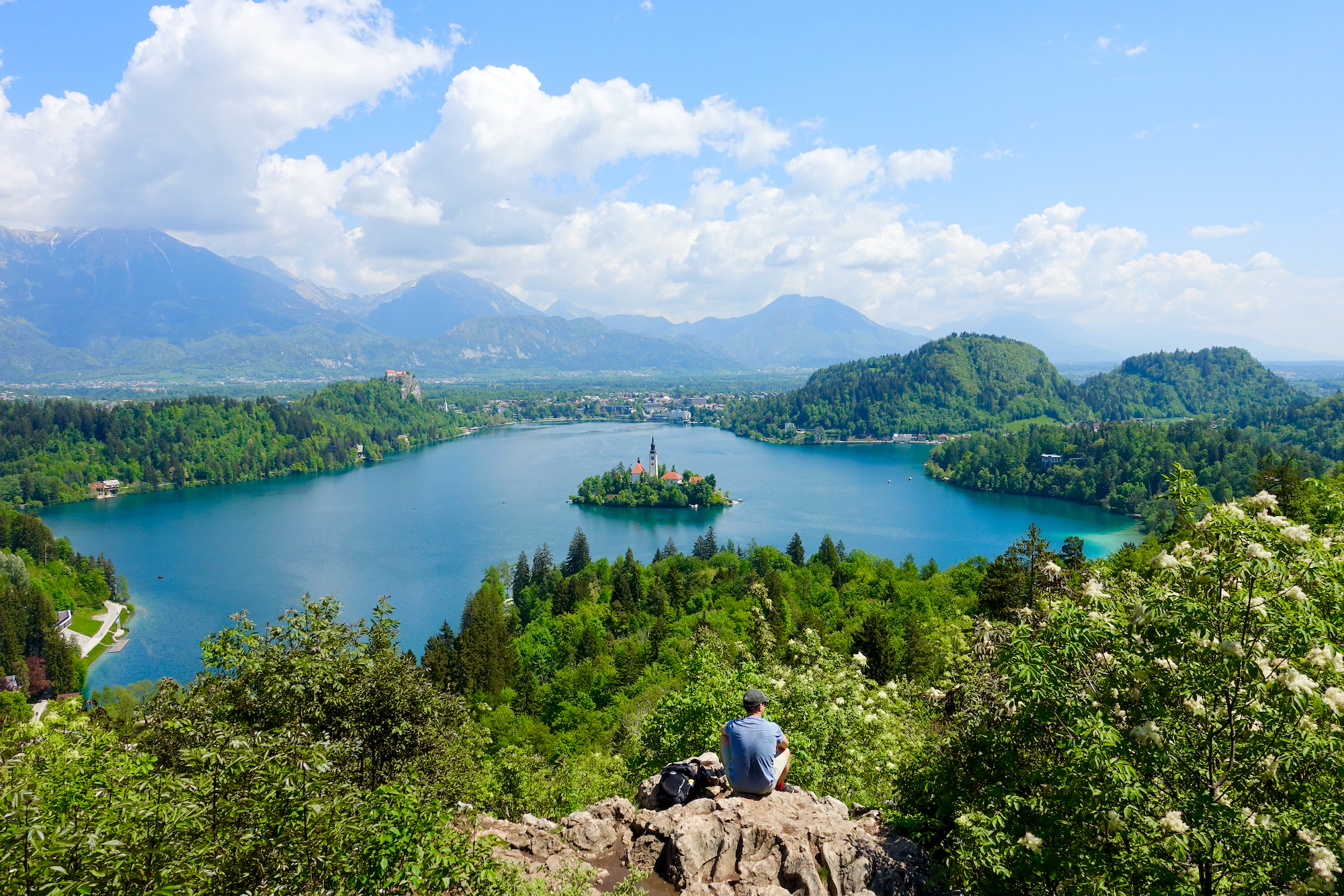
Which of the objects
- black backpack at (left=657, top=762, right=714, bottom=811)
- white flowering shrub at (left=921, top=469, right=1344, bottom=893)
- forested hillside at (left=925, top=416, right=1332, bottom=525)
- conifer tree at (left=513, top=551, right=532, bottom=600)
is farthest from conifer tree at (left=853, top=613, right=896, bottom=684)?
forested hillside at (left=925, top=416, right=1332, bottom=525)

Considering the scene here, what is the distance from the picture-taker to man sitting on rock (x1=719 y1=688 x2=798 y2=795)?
5761 mm

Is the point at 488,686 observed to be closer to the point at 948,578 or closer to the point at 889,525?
the point at 948,578

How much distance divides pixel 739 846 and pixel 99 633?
1659 inches

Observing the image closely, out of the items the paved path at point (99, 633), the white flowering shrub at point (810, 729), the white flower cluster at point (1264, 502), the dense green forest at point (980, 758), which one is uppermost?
the white flower cluster at point (1264, 502)

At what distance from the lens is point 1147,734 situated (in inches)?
140

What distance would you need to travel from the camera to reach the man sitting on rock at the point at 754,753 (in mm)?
5761

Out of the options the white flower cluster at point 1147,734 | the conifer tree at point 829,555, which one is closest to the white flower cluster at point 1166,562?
the white flower cluster at point 1147,734

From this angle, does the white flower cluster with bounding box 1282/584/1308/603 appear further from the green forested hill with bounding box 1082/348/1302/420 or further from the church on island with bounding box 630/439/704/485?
the green forested hill with bounding box 1082/348/1302/420

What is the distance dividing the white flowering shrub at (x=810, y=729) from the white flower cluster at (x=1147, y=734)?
12.7ft

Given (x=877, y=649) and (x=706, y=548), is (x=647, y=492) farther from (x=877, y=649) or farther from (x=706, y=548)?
(x=877, y=649)

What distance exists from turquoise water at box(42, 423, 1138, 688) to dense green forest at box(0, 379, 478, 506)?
5.49m

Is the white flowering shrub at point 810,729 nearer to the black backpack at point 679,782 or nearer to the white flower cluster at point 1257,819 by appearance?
the black backpack at point 679,782

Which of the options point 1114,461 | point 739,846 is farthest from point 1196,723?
point 1114,461

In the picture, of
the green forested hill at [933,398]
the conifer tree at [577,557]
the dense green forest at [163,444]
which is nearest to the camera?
the conifer tree at [577,557]
